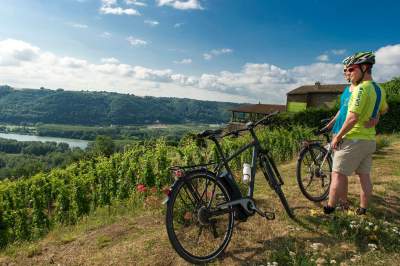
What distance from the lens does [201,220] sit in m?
4.09

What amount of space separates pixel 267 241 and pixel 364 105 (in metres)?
2.29

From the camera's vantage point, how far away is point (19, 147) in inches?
5605

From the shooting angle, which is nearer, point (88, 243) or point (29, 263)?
point (29, 263)

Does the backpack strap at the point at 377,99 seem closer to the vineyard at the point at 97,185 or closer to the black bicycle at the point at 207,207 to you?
the black bicycle at the point at 207,207

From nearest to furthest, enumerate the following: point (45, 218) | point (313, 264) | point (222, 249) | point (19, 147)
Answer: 1. point (313, 264)
2. point (222, 249)
3. point (45, 218)
4. point (19, 147)

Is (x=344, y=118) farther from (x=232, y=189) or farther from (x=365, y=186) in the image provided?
(x=232, y=189)

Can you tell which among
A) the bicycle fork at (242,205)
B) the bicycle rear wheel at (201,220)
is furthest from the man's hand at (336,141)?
the bicycle rear wheel at (201,220)

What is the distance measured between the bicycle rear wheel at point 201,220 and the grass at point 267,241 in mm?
190

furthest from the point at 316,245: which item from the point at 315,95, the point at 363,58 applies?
the point at 315,95

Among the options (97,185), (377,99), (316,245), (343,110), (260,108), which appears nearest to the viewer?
(316,245)

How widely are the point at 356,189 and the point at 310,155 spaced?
1.55 meters

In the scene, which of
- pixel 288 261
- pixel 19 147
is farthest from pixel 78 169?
pixel 19 147

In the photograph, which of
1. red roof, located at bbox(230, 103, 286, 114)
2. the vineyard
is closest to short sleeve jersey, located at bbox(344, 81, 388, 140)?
the vineyard

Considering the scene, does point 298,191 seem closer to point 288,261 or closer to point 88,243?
point 288,261
